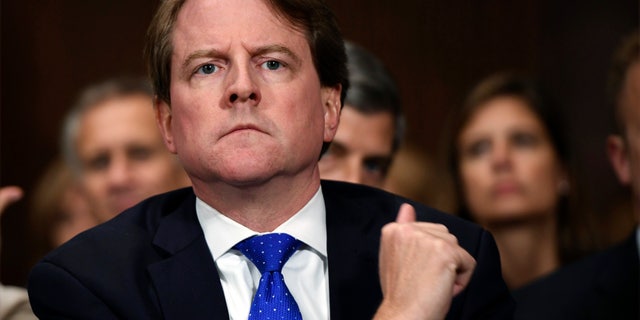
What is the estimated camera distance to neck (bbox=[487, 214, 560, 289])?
415 centimetres

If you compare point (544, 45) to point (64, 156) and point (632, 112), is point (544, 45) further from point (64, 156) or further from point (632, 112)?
point (64, 156)

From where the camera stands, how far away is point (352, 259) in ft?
8.04

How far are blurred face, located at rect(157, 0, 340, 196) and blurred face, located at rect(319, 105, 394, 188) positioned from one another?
879 mm

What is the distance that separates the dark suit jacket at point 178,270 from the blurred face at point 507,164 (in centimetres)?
164

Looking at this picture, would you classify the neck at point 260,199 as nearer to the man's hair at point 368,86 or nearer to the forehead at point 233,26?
the forehead at point 233,26

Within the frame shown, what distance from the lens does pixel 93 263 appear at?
2.37 meters

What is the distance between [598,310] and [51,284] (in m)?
1.56

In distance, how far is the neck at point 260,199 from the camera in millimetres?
2424

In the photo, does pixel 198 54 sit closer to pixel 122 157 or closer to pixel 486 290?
pixel 486 290

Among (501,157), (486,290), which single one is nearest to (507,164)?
(501,157)

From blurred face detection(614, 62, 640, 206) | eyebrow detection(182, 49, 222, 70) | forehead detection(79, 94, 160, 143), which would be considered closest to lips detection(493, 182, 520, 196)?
blurred face detection(614, 62, 640, 206)

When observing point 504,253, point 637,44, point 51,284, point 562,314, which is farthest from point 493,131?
point 51,284

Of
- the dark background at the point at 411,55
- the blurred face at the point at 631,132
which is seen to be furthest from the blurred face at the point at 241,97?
the dark background at the point at 411,55

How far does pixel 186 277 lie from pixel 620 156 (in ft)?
5.47
